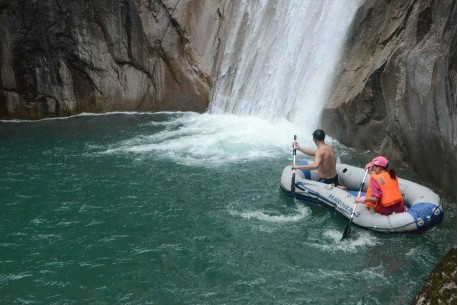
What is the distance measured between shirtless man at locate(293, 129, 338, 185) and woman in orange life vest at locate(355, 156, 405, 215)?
1.40 meters

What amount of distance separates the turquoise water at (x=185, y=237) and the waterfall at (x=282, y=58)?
8.08 ft

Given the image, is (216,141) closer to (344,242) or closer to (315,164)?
(315,164)

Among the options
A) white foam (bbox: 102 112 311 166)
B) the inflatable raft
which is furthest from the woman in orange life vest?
white foam (bbox: 102 112 311 166)

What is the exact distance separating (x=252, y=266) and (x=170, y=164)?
5.63m

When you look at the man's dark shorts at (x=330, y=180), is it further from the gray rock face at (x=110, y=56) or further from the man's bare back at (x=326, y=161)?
the gray rock face at (x=110, y=56)

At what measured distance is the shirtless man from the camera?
34.2 ft

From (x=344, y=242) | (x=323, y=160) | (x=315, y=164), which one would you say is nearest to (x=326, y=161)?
(x=323, y=160)

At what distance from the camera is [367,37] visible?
13.8 meters

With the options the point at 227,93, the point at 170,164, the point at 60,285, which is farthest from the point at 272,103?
the point at 60,285

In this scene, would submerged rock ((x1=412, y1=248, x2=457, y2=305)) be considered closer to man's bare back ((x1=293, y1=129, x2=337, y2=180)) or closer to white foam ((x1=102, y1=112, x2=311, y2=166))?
man's bare back ((x1=293, y1=129, x2=337, y2=180))

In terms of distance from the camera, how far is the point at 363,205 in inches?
365

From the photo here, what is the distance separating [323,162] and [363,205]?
1580 millimetres

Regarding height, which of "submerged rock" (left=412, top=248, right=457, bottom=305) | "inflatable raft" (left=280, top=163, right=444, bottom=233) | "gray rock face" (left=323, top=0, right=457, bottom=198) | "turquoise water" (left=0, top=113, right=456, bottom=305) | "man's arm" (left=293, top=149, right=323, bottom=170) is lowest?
"turquoise water" (left=0, top=113, right=456, bottom=305)

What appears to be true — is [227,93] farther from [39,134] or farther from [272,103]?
[39,134]
